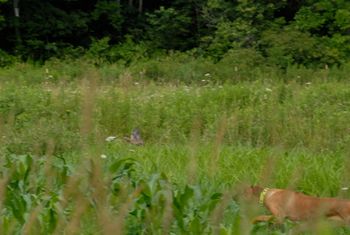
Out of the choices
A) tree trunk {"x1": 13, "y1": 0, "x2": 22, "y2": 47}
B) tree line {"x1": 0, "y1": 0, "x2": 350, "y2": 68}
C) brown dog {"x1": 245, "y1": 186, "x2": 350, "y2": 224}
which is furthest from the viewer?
tree trunk {"x1": 13, "y1": 0, "x2": 22, "y2": 47}

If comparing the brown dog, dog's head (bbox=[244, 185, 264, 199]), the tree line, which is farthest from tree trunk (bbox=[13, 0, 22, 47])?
dog's head (bbox=[244, 185, 264, 199])

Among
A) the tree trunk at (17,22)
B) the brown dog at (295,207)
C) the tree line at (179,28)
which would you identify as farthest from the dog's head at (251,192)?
the tree trunk at (17,22)

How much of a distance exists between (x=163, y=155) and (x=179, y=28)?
75.5 ft

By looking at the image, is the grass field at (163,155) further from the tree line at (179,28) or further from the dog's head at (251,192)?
the tree line at (179,28)

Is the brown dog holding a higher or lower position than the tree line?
higher

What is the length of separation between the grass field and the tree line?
560 inches

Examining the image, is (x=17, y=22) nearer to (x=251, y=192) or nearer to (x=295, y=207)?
(x=295, y=207)

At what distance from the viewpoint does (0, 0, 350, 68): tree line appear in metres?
25.5

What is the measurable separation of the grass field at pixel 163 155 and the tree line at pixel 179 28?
14.2 metres

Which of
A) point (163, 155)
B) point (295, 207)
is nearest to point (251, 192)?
point (295, 207)

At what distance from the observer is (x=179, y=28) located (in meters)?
29.6

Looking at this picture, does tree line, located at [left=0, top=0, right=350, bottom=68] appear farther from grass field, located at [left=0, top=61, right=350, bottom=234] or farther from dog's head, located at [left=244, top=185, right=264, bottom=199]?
dog's head, located at [left=244, top=185, right=264, bottom=199]

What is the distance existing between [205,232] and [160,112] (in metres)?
5.68

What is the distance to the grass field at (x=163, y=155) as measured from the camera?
264cm
